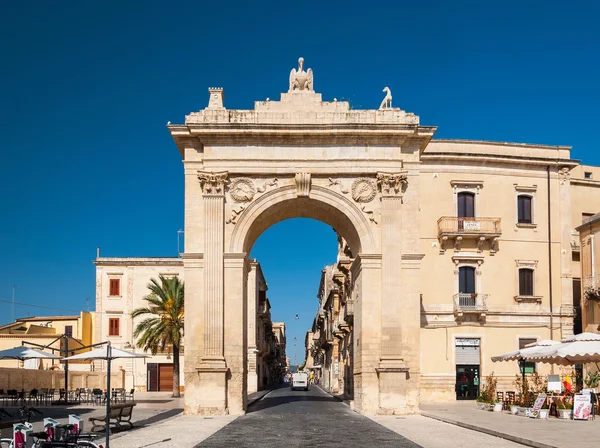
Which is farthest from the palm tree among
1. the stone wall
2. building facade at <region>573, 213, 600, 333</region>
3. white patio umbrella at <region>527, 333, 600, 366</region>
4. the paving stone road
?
white patio umbrella at <region>527, 333, 600, 366</region>

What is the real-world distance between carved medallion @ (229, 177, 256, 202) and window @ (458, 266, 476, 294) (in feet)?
45.3

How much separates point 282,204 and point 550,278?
661 inches

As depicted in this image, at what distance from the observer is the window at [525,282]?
126 ft

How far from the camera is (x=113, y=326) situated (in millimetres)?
55562

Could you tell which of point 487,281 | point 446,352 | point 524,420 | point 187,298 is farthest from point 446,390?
point 187,298

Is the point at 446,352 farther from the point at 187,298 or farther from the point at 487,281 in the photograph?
the point at 187,298

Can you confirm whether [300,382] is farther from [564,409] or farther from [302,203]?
[564,409]

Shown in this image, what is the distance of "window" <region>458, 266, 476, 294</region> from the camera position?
125 ft

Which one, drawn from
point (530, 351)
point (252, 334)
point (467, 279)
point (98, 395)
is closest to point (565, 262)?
point (467, 279)

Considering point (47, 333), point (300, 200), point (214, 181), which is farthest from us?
point (47, 333)

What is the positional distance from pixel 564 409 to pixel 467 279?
13.0 meters

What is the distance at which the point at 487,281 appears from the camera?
38.0 m

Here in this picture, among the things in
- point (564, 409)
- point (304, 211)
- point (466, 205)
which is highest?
point (466, 205)

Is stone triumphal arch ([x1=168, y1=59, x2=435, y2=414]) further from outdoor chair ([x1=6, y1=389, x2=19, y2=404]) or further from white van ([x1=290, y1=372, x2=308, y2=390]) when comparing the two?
white van ([x1=290, y1=372, x2=308, y2=390])
